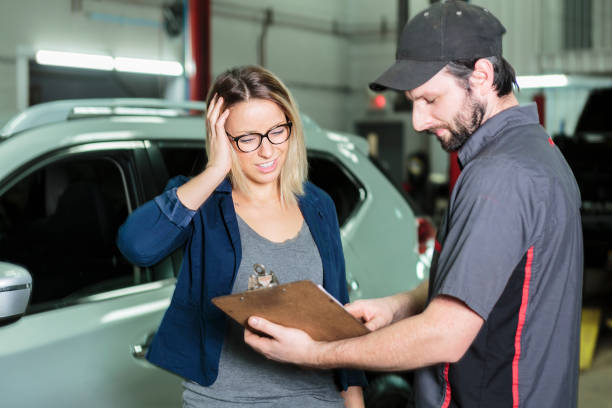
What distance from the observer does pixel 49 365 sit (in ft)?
5.78

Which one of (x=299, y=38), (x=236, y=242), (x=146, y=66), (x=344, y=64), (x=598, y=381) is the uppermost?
(x=299, y=38)

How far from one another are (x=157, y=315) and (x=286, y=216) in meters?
0.55

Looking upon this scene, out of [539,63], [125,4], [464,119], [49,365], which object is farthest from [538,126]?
[539,63]

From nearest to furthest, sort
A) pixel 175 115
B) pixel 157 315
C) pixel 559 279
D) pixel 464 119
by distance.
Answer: pixel 559 279
pixel 464 119
pixel 157 315
pixel 175 115

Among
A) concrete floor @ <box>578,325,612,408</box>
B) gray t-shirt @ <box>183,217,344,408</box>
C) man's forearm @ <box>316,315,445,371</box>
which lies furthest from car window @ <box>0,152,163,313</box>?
concrete floor @ <box>578,325,612,408</box>

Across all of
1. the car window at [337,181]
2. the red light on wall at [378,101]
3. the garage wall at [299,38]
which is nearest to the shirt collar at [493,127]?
the car window at [337,181]

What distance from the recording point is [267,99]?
66.7 inches

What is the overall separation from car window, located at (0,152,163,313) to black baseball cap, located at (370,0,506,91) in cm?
109

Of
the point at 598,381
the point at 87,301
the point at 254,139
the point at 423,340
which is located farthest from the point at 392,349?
the point at 598,381

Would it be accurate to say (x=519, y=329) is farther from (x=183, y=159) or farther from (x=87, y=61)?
(x=87, y=61)

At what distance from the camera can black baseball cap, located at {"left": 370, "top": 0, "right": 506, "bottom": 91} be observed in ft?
4.31

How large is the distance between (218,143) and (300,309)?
0.47 m

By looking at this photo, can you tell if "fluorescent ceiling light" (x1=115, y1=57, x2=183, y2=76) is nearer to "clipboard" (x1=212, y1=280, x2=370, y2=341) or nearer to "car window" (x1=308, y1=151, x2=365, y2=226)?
"car window" (x1=308, y1=151, x2=365, y2=226)

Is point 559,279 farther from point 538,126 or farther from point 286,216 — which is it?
point 286,216
